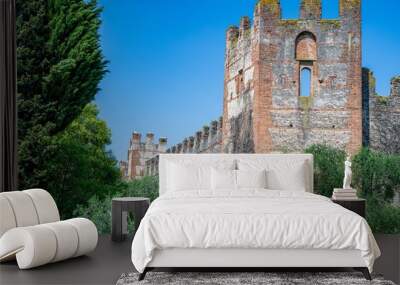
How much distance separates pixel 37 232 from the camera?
4988 millimetres

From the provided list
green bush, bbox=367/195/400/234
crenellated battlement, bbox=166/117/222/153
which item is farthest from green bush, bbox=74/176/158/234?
green bush, bbox=367/195/400/234

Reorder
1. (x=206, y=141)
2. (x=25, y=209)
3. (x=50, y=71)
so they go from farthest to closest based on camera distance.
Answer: (x=206, y=141) < (x=50, y=71) < (x=25, y=209)

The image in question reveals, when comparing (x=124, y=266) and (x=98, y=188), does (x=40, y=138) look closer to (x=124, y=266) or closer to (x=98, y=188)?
(x=98, y=188)

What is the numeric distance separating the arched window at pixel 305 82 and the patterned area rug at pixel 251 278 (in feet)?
11.8

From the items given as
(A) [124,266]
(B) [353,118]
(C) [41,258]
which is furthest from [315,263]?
(B) [353,118]

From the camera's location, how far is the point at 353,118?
26.2 feet

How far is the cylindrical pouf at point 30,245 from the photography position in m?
4.93

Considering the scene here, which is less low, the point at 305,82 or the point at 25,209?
the point at 305,82

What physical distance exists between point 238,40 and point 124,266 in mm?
4061

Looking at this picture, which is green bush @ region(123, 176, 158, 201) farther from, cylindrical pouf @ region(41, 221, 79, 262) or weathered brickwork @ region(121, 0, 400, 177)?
cylindrical pouf @ region(41, 221, 79, 262)

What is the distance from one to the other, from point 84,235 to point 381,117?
4.74 metres

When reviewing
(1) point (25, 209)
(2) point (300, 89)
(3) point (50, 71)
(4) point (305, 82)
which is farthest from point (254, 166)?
(3) point (50, 71)

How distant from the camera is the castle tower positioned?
795cm

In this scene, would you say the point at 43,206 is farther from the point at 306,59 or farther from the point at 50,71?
the point at 306,59
